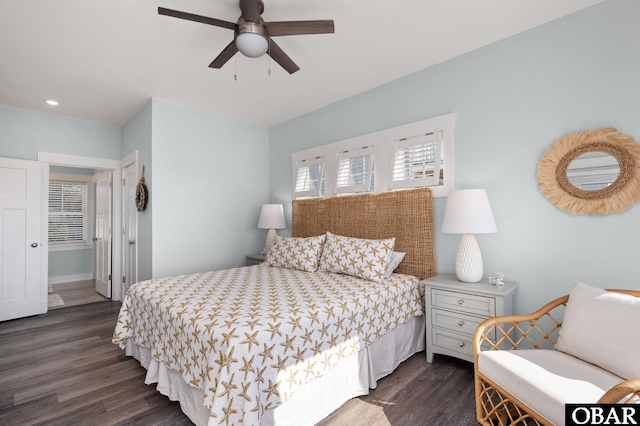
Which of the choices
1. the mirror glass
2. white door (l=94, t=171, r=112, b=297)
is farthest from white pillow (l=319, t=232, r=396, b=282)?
white door (l=94, t=171, r=112, b=297)

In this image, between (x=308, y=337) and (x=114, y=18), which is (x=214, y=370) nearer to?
(x=308, y=337)

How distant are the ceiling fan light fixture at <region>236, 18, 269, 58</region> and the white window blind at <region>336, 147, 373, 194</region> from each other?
6.08ft

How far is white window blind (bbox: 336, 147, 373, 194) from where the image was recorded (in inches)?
138

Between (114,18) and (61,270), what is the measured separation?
6060 mm

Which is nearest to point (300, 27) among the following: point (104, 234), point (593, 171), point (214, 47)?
point (214, 47)

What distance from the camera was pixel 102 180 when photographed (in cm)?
508

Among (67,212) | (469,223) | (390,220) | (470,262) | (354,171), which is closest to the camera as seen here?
(469,223)

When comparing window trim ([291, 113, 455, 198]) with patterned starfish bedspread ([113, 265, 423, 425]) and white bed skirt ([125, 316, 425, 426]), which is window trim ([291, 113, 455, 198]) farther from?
white bed skirt ([125, 316, 425, 426])

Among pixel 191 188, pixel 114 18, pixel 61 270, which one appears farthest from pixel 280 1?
pixel 61 270

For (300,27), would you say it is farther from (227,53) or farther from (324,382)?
(324,382)

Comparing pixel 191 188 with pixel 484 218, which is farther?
pixel 191 188

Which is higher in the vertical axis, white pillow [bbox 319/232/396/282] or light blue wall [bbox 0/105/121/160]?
light blue wall [bbox 0/105/121/160]

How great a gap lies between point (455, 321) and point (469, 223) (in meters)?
0.80

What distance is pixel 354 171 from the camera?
367cm
